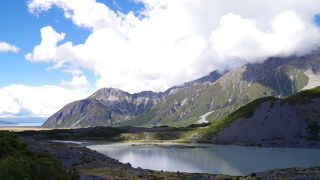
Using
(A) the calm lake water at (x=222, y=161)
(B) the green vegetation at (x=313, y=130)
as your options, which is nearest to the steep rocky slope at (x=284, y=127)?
(B) the green vegetation at (x=313, y=130)

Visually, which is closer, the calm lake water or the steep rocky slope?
the calm lake water

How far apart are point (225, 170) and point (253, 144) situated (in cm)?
9110

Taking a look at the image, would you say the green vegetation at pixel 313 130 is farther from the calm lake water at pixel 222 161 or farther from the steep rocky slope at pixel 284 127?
the calm lake water at pixel 222 161

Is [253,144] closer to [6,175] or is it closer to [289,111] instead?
[289,111]

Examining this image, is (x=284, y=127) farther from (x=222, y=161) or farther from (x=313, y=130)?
(x=222, y=161)

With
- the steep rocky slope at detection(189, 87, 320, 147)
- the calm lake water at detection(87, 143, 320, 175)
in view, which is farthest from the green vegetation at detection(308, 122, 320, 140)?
the calm lake water at detection(87, 143, 320, 175)

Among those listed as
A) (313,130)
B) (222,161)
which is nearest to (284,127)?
(313,130)

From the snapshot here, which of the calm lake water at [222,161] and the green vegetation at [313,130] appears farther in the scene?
the green vegetation at [313,130]

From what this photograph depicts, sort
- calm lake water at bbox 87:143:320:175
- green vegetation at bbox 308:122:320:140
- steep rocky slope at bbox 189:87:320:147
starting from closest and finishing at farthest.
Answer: calm lake water at bbox 87:143:320:175, green vegetation at bbox 308:122:320:140, steep rocky slope at bbox 189:87:320:147

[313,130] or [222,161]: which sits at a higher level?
[313,130]

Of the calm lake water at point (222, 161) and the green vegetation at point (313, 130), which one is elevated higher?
the green vegetation at point (313, 130)

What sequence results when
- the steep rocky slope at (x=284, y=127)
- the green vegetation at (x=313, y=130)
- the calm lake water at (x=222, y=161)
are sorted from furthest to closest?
the steep rocky slope at (x=284, y=127), the green vegetation at (x=313, y=130), the calm lake water at (x=222, y=161)

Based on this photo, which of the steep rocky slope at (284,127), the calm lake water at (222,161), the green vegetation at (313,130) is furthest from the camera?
the steep rocky slope at (284,127)

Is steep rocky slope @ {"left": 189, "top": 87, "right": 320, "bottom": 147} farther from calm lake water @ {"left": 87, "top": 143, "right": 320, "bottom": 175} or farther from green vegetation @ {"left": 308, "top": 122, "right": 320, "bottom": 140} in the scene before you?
calm lake water @ {"left": 87, "top": 143, "right": 320, "bottom": 175}
